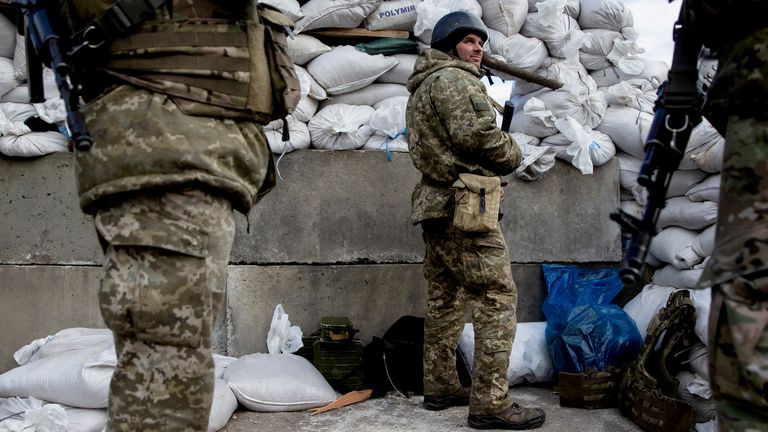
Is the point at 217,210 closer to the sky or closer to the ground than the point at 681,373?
closer to the sky

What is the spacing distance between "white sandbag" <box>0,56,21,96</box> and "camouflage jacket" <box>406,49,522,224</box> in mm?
1988

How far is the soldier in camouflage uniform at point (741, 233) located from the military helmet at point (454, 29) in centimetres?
200

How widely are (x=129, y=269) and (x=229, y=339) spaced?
239 cm

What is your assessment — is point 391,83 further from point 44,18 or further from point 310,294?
point 44,18

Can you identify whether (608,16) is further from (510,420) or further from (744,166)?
(744,166)

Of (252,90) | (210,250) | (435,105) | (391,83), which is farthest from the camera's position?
(391,83)

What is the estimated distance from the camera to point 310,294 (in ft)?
12.8

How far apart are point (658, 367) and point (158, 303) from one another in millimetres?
2519

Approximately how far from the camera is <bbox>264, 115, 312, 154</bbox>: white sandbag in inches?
151

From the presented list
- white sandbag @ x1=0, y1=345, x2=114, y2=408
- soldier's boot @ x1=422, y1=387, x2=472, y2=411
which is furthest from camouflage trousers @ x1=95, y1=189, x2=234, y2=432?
soldier's boot @ x1=422, y1=387, x2=472, y2=411

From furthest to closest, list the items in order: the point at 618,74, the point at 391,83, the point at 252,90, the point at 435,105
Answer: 1. the point at 618,74
2. the point at 391,83
3. the point at 435,105
4. the point at 252,90

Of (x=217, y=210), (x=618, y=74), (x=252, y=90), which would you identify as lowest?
(x=217, y=210)

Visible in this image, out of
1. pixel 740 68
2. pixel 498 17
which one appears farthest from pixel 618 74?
pixel 740 68

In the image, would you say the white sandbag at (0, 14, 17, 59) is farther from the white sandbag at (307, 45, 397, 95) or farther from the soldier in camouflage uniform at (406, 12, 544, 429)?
the soldier in camouflage uniform at (406, 12, 544, 429)
